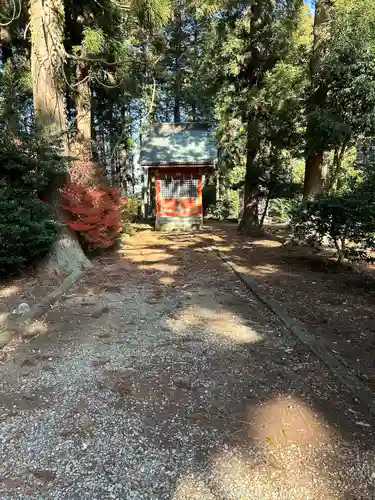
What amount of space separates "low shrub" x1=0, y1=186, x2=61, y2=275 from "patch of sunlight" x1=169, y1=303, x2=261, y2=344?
2.66 metres

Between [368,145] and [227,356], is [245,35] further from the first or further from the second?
[227,356]

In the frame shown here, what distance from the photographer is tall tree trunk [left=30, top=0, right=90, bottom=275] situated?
6359 mm

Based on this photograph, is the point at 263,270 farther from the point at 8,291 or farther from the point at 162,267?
the point at 8,291

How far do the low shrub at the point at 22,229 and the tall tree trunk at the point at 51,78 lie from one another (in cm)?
52

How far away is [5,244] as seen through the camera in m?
5.21

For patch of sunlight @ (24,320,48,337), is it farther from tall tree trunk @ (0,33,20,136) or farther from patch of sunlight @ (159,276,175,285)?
tall tree trunk @ (0,33,20,136)

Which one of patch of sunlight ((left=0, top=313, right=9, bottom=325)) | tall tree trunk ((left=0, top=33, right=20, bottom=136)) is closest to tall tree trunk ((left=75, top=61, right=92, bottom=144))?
tall tree trunk ((left=0, top=33, right=20, bottom=136))

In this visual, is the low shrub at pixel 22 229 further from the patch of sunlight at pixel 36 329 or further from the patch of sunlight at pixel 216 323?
the patch of sunlight at pixel 216 323

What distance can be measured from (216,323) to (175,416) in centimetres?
184

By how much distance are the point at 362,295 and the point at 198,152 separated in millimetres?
13255

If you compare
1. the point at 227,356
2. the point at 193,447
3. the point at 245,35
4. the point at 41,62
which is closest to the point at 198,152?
the point at 245,35

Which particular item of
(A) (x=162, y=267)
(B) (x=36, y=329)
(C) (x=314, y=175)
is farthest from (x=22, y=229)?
(C) (x=314, y=175)

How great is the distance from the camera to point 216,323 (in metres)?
4.21

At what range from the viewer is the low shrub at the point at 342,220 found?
5531 mm
